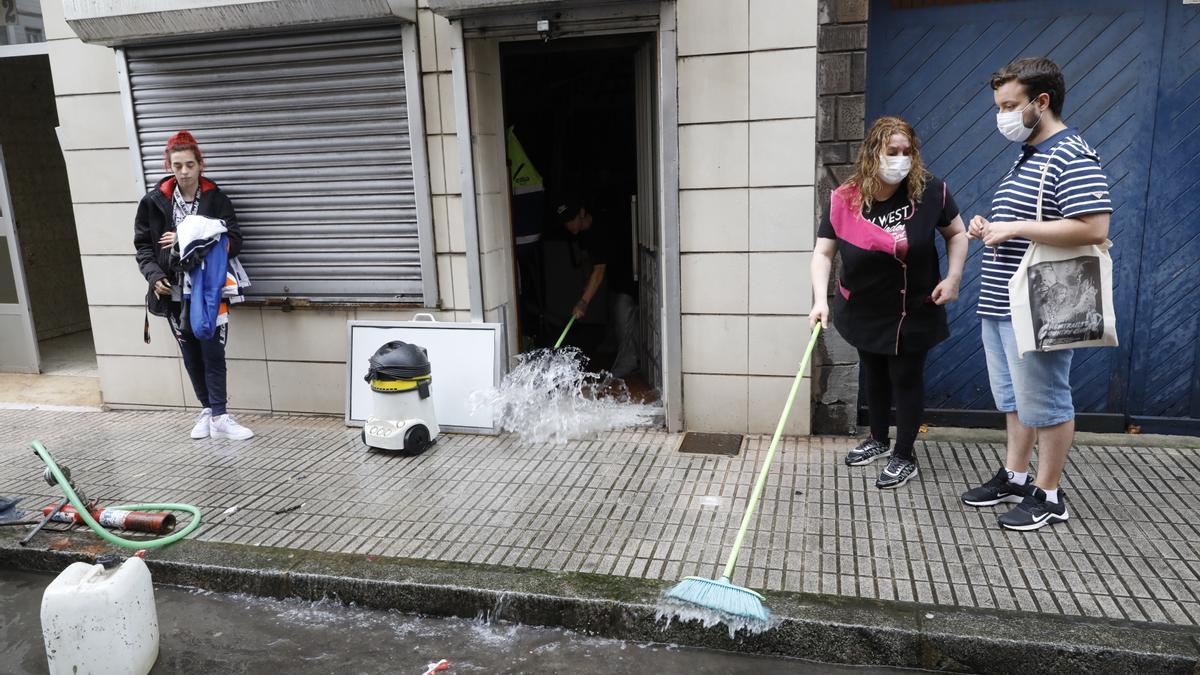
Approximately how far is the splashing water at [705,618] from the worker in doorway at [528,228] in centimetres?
351

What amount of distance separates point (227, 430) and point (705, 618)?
13.2 feet

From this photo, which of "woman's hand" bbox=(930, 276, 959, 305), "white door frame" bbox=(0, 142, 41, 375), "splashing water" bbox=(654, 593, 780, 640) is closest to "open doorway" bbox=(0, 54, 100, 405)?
"white door frame" bbox=(0, 142, 41, 375)

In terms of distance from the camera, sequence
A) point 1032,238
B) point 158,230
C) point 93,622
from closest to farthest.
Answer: point 93,622, point 1032,238, point 158,230

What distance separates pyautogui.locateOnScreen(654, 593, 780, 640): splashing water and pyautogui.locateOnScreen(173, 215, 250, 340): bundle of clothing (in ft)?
12.4

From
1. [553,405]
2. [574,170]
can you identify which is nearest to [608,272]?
[574,170]

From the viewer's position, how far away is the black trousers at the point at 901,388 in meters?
4.52

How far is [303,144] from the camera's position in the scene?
5996mm

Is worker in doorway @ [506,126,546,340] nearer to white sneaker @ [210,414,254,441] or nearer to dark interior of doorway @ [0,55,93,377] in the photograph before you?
white sneaker @ [210,414,254,441]

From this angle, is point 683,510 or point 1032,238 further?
point 683,510

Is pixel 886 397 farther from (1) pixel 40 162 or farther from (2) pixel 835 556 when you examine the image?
(1) pixel 40 162

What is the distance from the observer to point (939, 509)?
14.1 feet

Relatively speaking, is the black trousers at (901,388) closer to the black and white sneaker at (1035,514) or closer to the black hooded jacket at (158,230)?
the black and white sneaker at (1035,514)

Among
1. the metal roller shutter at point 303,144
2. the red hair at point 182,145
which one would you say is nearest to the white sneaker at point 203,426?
the metal roller shutter at point 303,144

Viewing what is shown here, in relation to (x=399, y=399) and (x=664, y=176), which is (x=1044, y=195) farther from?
(x=399, y=399)
